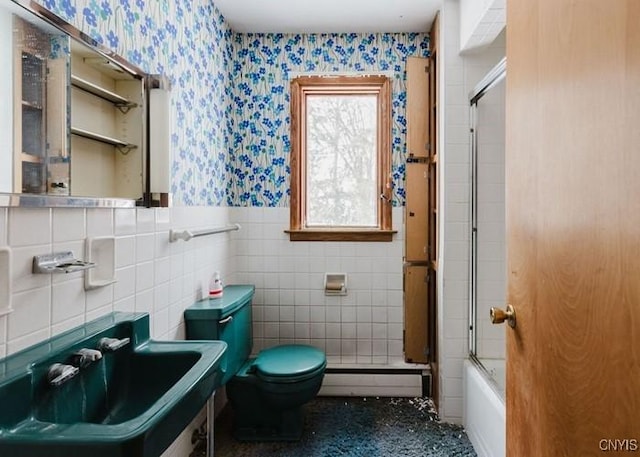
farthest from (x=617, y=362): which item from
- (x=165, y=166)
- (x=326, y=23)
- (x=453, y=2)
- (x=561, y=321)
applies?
(x=326, y=23)

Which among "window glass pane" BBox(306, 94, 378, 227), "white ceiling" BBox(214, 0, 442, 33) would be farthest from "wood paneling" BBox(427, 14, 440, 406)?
"window glass pane" BBox(306, 94, 378, 227)

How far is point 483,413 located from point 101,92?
84.4 inches

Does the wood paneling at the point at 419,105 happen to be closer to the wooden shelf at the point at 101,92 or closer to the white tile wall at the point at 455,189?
the white tile wall at the point at 455,189

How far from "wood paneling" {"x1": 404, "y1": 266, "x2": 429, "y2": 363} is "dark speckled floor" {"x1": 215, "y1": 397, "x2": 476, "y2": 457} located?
30cm

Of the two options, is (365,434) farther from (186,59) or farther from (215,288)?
(186,59)

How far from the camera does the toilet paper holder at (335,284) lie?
2.62 metres

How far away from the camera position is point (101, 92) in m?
1.30

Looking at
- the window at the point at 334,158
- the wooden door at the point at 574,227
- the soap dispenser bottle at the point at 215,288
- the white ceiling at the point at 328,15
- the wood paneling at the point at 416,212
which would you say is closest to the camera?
the wooden door at the point at 574,227

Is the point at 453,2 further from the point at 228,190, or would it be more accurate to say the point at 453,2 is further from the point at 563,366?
the point at 563,366

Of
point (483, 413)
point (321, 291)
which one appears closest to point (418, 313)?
point (321, 291)

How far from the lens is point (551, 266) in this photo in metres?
0.85

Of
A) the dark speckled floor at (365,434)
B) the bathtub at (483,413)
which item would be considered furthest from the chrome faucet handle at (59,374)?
the bathtub at (483,413)

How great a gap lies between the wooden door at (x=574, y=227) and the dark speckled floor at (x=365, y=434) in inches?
43.0

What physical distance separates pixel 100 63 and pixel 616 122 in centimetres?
141
